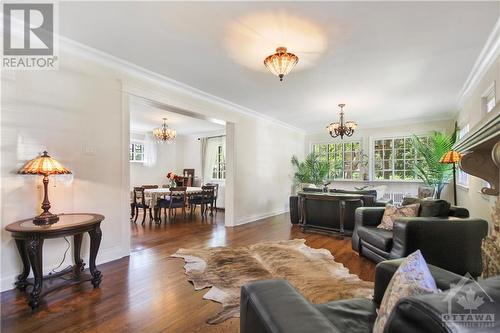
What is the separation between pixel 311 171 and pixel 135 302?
6.22 metres

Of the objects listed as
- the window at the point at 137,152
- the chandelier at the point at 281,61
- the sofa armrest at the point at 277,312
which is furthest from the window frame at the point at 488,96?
the window at the point at 137,152

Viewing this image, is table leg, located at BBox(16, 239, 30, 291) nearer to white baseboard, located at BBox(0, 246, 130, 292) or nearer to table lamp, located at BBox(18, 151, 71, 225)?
white baseboard, located at BBox(0, 246, 130, 292)

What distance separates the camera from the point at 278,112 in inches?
240

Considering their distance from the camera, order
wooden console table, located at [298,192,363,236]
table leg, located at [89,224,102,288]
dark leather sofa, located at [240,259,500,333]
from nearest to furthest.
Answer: dark leather sofa, located at [240,259,500,333]
table leg, located at [89,224,102,288]
wooden console table, located at [298,192,363,236]

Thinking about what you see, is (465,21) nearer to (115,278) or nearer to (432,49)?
(432,49)

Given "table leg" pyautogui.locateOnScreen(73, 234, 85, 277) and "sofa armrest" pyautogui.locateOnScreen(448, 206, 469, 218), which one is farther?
"sofa armrest" pyautogui.locateOnScreen(448, 206, 469, 218)

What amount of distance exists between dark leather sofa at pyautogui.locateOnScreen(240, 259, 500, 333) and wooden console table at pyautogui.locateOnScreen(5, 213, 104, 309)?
1.98m

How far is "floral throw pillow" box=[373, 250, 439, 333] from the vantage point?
3.06 feet

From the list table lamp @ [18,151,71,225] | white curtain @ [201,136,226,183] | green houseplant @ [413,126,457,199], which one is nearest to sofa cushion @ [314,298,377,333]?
table lamp @ [18,151,71,225]

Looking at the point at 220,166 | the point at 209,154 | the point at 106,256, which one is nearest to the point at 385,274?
the point at 106,256

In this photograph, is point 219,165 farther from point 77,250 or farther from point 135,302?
point 135,302

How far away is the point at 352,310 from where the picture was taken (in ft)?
4.45

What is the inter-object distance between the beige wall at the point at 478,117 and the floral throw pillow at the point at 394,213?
0.77 m

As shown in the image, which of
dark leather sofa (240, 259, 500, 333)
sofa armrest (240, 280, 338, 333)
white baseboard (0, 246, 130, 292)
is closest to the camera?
dark leather sofa (240, 259, 500, 333)
